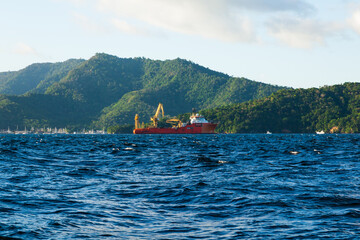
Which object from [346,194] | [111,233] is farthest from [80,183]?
[346,194]

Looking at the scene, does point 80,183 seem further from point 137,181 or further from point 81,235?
point 81,235

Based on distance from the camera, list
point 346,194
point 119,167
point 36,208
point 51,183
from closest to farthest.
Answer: point 36,208 → point 346,194 → point 51,183 → point 119,167

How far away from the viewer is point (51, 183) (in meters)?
24.0

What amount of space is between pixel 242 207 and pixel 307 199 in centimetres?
344

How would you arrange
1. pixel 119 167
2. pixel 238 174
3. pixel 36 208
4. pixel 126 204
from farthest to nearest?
pixel 119 167 → pixel 238 174 → pixel 126 204 → pixel 36 208

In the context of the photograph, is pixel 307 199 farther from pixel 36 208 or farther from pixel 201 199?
pixel 36 208

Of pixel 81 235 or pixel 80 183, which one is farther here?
pixel 80 183

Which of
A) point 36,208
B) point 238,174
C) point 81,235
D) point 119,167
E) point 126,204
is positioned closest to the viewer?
point 81,235

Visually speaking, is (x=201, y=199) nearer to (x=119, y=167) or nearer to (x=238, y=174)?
(x=238, y=174)

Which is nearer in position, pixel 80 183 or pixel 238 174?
pixel 80 183

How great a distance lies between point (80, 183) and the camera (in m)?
24.3

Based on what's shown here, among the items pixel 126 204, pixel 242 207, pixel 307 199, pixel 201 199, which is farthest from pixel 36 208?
pixel 307 199

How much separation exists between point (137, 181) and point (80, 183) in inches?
136

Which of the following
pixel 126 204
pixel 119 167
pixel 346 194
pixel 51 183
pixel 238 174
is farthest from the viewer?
pixel 119 167
